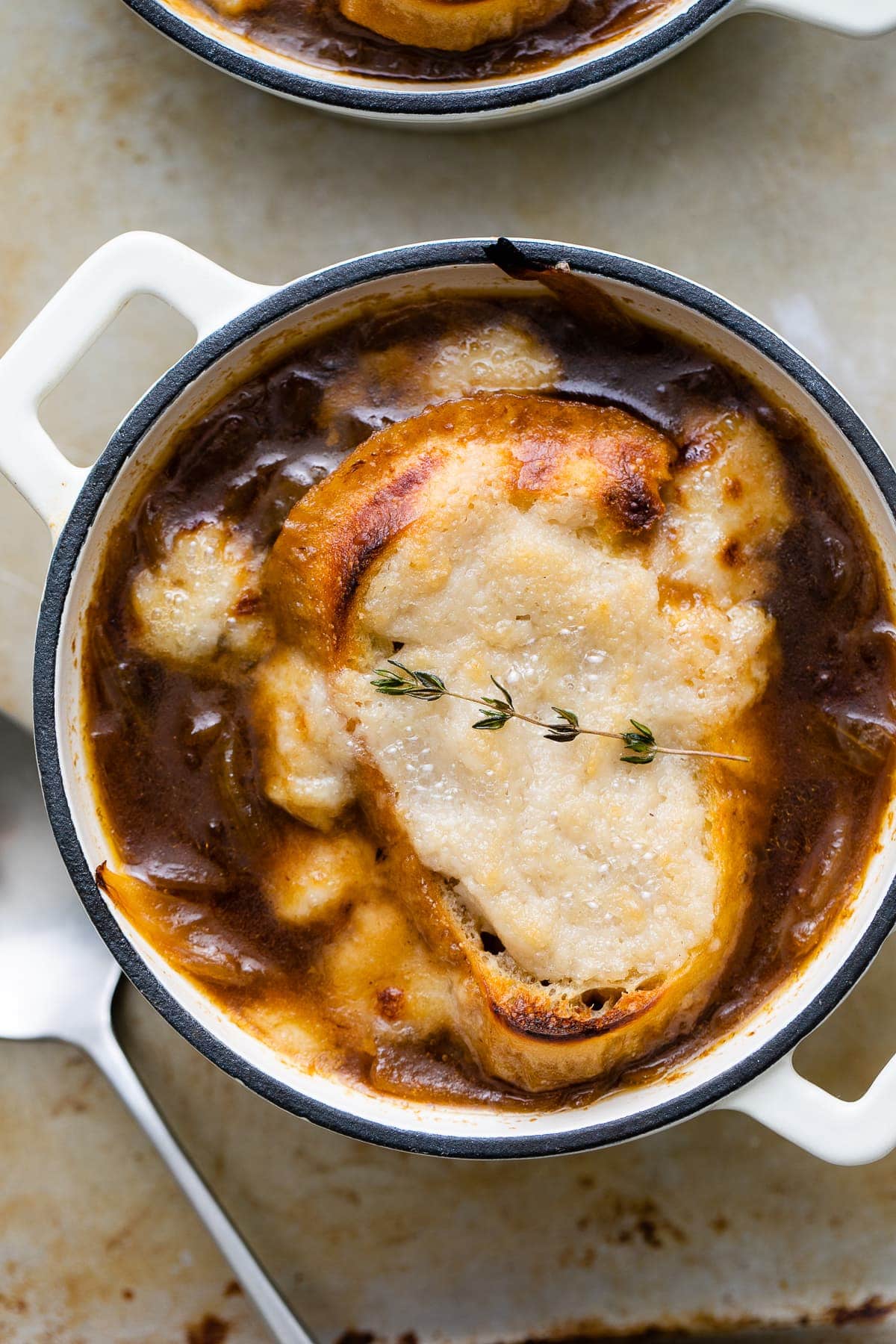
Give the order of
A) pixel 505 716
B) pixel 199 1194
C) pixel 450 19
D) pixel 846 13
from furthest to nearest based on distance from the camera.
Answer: pixel 199 1194
pixel 450 19
pixel 846 13
pixel 505 716

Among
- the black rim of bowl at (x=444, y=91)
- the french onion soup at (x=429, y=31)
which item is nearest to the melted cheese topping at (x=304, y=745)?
the black rim of bowl at (x=444, y=91)

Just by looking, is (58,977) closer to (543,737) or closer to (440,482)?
(543,737)

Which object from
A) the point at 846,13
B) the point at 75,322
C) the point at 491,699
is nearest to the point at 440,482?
the point at 491,699

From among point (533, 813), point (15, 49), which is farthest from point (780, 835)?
point (15, 49)

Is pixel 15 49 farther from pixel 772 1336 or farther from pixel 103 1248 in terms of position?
pixel 772 1336

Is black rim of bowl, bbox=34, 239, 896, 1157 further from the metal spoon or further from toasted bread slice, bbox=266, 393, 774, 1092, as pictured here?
the metal spoon

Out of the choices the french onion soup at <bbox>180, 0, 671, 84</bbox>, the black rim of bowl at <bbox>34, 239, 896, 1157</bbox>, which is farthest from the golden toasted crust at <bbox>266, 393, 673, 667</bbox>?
the french onion soup at <bbox>180, 0, 671, 84</bbox>
